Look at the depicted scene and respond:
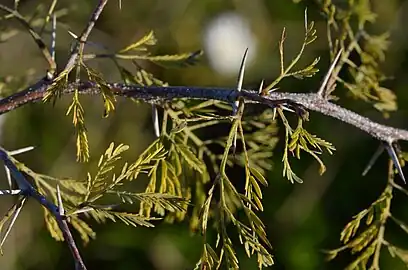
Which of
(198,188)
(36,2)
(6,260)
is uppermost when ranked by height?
(198,188)

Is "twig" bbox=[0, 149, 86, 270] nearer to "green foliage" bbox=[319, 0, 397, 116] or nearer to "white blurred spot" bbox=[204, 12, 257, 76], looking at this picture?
"green foliage" bbox=[319, 0, 397, 116]

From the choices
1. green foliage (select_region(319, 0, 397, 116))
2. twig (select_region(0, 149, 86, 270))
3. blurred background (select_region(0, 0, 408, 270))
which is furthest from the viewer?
blurred background (select_region(0, 0, 408, 270))

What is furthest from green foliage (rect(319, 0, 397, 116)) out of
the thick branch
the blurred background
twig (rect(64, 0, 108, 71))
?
the blurred background

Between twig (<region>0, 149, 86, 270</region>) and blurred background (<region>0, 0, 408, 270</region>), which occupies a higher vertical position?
twig (<region>0, 149, 86, 270</region>)

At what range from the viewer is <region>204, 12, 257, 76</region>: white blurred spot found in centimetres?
145

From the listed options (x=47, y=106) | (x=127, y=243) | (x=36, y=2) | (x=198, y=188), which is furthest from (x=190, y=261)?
(x=198, y=188)

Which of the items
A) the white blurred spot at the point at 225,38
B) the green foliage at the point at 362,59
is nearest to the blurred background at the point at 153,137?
the white blurred spot at the point at 225,38

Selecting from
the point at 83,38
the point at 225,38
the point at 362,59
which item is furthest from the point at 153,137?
the point at 83,38

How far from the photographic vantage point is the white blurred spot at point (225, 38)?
1445 mm

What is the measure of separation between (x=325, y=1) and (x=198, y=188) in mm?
196

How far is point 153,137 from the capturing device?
1374 millimetres

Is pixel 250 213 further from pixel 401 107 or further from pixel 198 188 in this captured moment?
pixel 401 107

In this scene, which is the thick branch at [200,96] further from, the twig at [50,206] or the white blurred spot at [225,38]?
the white blurred spot at [225,38]

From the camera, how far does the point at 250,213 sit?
0.43 metres
